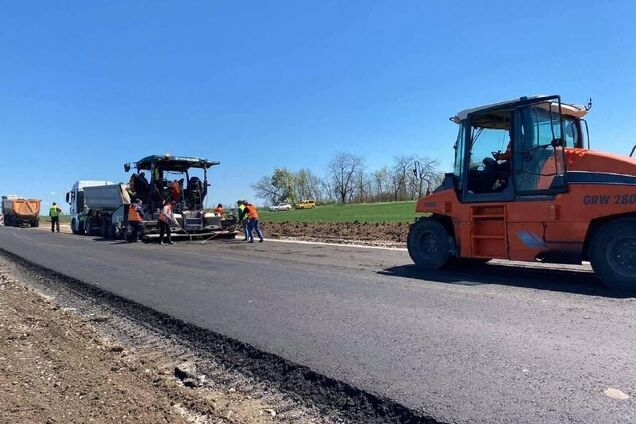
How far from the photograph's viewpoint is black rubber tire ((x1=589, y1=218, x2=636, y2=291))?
23.3 ft

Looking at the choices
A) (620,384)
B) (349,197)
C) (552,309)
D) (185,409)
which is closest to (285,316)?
(185,409)

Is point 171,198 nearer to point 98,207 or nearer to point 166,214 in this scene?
point 166,214

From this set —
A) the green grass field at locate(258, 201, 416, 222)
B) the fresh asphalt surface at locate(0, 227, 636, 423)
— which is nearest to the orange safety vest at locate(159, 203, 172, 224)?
the fresh asphalt surface at locate(0, 227, 636, 423)

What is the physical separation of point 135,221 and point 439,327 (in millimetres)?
16718

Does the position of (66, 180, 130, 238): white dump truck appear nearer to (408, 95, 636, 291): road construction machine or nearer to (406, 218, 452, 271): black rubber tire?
(406, 218, 452, 271): black rubber tire

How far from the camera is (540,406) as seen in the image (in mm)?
3367

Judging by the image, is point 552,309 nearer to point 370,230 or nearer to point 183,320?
point 183,320

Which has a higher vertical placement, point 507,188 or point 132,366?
point 507,188

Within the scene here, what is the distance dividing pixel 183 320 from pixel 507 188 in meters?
5.56

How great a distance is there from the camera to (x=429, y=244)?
9789 millimetres

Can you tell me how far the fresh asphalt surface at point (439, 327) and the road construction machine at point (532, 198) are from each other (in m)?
0.50

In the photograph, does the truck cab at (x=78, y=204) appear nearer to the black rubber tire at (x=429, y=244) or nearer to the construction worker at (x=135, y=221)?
the construction worker at (x=135, y=221)

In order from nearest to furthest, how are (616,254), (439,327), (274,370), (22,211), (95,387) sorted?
(95,387), (274,370), (439,327), (616,254), (22,211)

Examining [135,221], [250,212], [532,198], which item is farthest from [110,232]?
[532,198]
